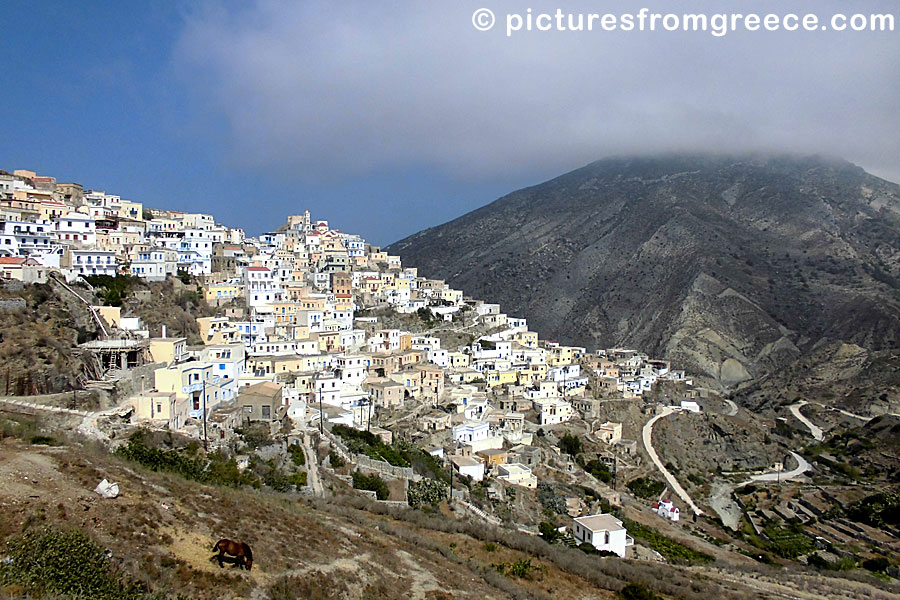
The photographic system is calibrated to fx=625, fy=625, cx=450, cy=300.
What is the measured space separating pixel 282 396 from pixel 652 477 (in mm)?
23921

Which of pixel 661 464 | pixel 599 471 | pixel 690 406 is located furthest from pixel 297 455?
pixel 690 406

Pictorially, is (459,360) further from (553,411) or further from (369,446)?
(369,446)

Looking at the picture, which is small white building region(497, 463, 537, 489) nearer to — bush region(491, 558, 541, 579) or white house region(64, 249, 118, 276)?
bush region(491, 558, 541, 579)

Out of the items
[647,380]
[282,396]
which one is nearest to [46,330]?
[282,396]

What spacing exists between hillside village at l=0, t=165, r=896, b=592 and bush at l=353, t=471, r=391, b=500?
0.05m

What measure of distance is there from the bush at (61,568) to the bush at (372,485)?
1274cm

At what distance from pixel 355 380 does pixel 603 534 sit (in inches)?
613

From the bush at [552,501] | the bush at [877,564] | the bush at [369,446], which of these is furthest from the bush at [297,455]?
the bush at [877,564]

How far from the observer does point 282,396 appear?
28.2m

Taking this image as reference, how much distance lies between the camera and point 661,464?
4134 centimetres

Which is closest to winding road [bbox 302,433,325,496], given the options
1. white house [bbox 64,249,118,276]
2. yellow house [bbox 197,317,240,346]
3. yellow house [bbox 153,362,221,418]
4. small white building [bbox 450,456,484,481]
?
A: yellow house [bbox 153,362,221,418]

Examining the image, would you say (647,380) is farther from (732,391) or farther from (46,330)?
(46,330)

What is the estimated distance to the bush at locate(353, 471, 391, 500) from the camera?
2089 centimetres

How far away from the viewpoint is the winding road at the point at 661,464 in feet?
123
